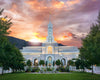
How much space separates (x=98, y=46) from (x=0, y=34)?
12.6m

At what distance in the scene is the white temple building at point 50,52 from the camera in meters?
90.5

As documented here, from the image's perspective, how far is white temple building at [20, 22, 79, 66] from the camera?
90.5 meters

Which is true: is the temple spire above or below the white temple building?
above

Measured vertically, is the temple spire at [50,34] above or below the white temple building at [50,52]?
above

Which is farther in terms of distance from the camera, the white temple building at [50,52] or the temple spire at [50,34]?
the temple spire at [50,34]

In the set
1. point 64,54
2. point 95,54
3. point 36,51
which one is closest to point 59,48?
point 64,54

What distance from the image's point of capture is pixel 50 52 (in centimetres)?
9338

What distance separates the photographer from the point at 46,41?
96.6m

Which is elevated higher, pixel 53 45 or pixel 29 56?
pixel 53 45

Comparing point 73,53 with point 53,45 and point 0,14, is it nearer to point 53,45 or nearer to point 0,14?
point 53,45

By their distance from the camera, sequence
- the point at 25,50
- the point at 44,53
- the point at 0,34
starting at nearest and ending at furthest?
the point at 0,34 → the point at 44,53 → the point at 25,50

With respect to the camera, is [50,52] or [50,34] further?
[50,34]

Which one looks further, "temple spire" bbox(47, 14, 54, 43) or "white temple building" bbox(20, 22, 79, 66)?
"temple spire" bbox(47, 14, 54, 43)

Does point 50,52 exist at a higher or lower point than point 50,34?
lower
